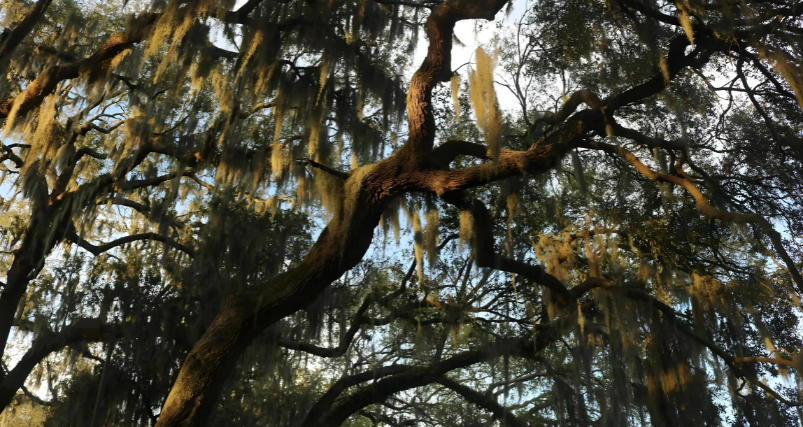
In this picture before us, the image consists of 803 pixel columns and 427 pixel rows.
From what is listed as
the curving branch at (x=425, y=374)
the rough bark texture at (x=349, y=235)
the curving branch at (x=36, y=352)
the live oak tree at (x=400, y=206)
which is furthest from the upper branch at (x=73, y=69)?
the curving branch at (x=425, y=374)

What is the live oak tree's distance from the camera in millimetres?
4582

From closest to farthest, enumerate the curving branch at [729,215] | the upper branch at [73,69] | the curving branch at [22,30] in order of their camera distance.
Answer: the curving branch at [729,215] < the curving branch at [22,30] < the upper branch at [73,69]

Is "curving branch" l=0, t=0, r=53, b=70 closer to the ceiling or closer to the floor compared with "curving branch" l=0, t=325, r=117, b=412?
closer to the ceiling

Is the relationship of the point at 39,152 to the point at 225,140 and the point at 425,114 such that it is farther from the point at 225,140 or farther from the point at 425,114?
the point at 425,114

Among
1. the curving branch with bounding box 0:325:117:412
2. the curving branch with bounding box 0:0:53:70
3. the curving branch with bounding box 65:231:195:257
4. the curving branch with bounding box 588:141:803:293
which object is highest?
the curving branch with bounding box 0:0:53:70

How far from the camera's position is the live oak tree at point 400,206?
15.0ft

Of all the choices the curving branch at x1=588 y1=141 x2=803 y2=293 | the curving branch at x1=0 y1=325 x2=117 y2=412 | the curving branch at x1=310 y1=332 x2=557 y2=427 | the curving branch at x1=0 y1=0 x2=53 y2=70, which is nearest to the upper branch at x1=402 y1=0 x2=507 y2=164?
the curving branch at x1=588 y1=141 x2=803 y2=293

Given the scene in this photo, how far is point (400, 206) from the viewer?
550 centimetres

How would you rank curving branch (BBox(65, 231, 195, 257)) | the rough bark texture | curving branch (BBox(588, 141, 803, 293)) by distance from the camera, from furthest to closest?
curving branch (BBox(65, 231, 195, 257))
the rough bark texture
curving branch (BBox(588, 141, 803, 293))

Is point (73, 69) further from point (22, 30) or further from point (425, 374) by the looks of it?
point (425, 374)

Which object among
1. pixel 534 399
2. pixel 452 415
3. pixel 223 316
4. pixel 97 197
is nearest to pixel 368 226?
pixel 223 316

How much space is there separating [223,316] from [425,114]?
218cm

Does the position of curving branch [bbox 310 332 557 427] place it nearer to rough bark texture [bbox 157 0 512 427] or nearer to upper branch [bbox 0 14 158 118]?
rough bark texture [bbox 157 0 512 427]

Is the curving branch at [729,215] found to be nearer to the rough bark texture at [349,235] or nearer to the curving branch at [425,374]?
the rough bark texture at [349,235]
